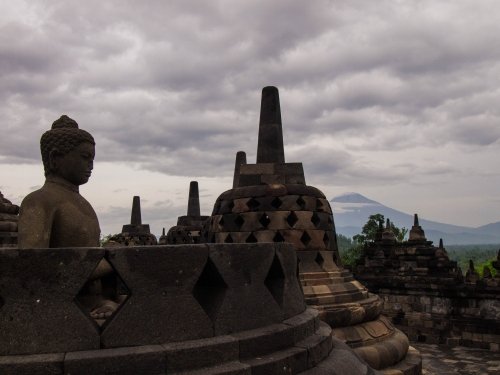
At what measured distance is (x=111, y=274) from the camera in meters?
2.81

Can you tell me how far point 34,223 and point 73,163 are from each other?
0.55 meters

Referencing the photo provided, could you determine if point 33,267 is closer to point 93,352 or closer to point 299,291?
point 93,352

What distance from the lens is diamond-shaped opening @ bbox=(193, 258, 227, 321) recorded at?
290 cm

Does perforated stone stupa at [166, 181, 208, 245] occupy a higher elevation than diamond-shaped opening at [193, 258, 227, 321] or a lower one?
higher

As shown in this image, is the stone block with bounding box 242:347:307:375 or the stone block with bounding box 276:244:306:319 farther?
the stone block with bounding box 276:244:306:319

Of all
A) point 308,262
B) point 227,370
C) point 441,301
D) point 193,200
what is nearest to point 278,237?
point 308,262

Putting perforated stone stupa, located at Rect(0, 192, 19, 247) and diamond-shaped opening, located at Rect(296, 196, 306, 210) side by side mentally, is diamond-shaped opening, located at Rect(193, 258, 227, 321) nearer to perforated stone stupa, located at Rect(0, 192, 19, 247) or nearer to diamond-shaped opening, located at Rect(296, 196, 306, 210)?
diamond-shaped opening, located at Rect(296, 196, 306, 210)

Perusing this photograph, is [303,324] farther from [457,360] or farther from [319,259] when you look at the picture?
[457,360]

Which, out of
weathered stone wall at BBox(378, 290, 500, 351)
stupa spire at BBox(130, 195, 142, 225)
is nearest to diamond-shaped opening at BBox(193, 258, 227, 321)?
weathered stone wall at BBox(378, 290, 500, 351)

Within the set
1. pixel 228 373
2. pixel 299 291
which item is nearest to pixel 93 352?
pixel 228 373

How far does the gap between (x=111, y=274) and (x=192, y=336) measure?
0.61 metres

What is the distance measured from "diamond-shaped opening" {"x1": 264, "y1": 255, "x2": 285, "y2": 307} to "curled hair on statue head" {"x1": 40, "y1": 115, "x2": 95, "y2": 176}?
1630 millimetres

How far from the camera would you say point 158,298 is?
8.67 feet

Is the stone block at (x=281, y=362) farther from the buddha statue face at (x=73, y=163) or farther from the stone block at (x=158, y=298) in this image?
the buddha statue face at (x=73, y=163)
